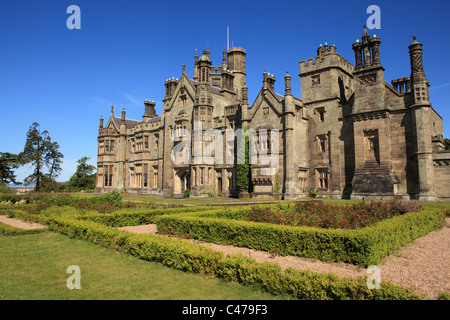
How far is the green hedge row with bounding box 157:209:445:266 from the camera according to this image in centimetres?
831

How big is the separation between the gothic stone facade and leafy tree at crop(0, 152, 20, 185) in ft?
96.1

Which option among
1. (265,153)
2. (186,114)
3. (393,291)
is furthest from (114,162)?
(393,291)

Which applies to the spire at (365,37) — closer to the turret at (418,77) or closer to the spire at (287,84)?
the turret at (418,77)

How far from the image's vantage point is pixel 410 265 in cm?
822

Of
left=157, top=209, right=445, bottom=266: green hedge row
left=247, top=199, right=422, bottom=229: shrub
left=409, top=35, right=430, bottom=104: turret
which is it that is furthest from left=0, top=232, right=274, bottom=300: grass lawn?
left=409, top=35, right=430, bottom=104: turret

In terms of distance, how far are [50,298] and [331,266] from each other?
23.6ft

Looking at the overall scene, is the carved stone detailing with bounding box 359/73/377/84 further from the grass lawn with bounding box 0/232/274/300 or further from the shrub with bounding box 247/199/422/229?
the grass lawn with bounding box 0/232/274/300

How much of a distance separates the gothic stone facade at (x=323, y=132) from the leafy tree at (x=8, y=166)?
29294 mm

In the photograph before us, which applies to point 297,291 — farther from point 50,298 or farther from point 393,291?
point 50,298

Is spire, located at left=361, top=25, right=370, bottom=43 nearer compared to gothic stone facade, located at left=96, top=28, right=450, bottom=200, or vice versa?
gothic stone facade, located at left=96, top=28, right=450, bottom=200

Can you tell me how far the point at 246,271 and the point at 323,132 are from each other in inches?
1030

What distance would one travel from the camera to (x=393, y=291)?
498 centimetres

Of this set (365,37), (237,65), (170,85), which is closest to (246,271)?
(365,37)

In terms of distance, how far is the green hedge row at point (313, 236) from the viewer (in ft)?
27.3
